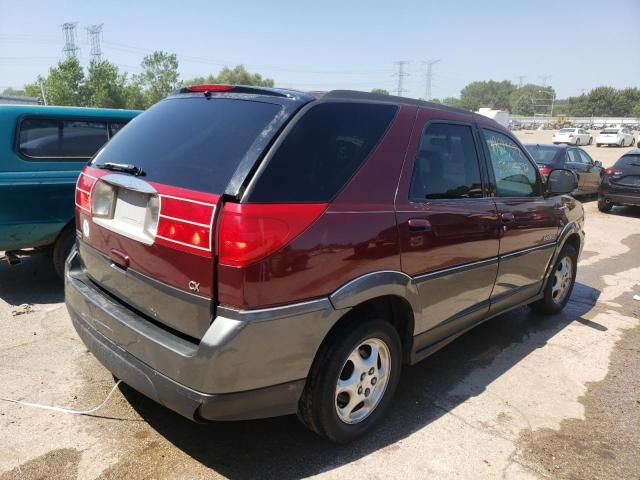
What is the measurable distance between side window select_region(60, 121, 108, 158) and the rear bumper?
10.6ft

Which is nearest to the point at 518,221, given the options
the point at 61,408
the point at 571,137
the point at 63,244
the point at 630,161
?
the point at 61,408

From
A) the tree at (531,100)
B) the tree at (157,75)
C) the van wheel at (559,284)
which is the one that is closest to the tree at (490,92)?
the tree at (531,100)

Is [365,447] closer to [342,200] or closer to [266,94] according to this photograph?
[342,200]

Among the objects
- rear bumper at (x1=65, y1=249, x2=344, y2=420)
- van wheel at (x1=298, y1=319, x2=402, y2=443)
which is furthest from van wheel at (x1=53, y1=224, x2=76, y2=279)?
van wheel at (x1=298, y1=319, x2=402, y2=443)

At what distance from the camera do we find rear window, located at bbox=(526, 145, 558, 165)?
1177 centimetres

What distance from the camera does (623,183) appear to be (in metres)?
11.4

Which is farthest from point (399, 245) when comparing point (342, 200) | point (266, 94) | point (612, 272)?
point (612, 272)

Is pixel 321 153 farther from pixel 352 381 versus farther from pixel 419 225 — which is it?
pixel 352 381

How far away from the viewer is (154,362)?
2316 millimetres

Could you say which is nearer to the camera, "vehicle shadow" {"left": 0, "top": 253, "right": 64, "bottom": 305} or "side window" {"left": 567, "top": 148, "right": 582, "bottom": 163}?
"vehicle shadow" {"left": 0, "top": 253, "right": 64, "bottom": 305}

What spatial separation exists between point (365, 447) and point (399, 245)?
3.82ft

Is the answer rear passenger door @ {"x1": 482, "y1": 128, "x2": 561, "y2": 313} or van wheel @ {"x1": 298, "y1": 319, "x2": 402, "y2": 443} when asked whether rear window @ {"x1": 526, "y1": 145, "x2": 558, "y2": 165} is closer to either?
rear passenger door @ {"x1": 482, "y1": 128, "x2": 561, "y2": 313}

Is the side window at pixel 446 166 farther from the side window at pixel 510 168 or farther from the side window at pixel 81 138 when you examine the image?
the side window at pixel 81 138

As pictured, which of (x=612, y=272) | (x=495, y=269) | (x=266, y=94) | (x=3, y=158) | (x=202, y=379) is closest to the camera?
(x=202, y=379)
